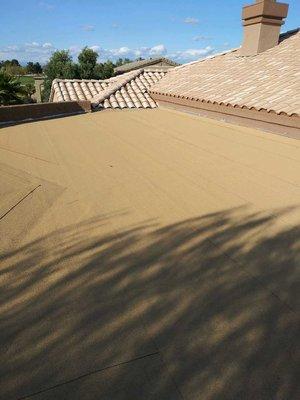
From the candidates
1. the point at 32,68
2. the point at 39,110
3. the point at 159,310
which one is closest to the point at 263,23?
the point at 39,110

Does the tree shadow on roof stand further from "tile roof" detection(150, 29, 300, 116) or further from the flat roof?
"tile roof" detection(150, 29, 300, 116)

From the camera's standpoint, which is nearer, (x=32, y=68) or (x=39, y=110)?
(x=39, y=110)

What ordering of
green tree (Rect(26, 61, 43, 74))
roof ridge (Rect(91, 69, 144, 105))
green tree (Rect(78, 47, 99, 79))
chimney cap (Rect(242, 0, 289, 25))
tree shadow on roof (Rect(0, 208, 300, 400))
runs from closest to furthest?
tree shadow on roof (Rect(0, 208, 300, 400))
chimney cap (Rect(242, 0, 289, 25))
roof ridge (Rect(91, 69, 144, 105))
green tree (Rect(78, 47, 99, 79))
green tree (Rect(26, 61, 43, 74))

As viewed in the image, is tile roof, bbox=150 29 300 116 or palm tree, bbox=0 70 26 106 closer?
tile roof, bbox=150 29 300 116

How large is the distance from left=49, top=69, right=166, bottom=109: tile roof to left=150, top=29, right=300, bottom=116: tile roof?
2.82ft

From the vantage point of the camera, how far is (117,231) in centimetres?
377

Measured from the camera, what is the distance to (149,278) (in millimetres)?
2939

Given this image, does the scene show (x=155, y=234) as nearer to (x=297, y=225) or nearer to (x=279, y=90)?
(x=297, y=225)

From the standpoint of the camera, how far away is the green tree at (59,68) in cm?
4112

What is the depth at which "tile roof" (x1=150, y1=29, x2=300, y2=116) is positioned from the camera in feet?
27.3

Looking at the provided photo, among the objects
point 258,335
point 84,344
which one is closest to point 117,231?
point 84,344

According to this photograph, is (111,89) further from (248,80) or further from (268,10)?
(268,10)

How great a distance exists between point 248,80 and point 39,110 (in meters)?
6.92

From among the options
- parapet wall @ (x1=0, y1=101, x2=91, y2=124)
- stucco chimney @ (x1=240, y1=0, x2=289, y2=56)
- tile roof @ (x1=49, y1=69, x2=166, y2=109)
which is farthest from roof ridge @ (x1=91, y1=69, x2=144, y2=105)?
stucco chimney @ (x1=240, y1=0, x2=289, y2=56)
